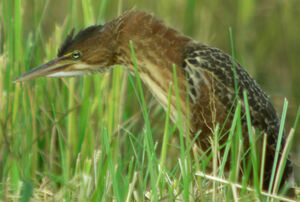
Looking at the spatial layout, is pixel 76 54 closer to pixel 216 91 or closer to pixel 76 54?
pixel 76 54

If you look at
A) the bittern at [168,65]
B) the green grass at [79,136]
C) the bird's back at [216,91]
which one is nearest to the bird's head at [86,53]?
the bittern at [168,65]

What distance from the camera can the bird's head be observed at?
368 centimetres

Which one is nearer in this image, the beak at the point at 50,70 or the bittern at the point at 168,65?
the beak at the point at 50,70

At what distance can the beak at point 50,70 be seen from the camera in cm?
354

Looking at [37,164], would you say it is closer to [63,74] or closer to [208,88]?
[63,74]

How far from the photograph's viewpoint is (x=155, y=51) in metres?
3.68

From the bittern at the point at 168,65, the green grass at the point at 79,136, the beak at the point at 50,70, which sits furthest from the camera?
the bittern at the point at 168,65

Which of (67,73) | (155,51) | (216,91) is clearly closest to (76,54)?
(67,73)

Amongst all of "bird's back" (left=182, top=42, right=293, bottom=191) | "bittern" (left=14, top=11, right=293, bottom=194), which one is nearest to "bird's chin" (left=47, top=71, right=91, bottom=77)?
"bittern" (left=14, top=11, right=293, bottom=194)

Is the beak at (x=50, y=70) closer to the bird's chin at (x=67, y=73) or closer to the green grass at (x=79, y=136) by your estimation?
the bird's chin at (x=67, y=73)

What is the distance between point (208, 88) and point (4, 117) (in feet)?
3.71

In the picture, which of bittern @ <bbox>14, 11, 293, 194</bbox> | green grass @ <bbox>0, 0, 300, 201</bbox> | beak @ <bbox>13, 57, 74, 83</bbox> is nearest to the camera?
green grass @ <bbox>0, 0, 300, 201</bbox>

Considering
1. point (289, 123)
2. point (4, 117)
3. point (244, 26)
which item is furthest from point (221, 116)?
point (244, 26)

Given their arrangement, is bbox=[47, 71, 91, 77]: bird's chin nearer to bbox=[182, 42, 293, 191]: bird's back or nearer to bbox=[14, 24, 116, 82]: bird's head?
bbox=[14, 24, 116, 82]: bird's head
